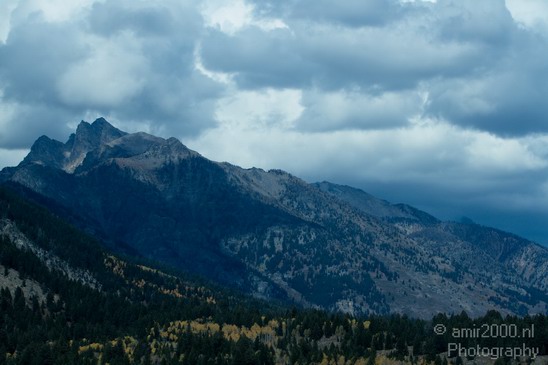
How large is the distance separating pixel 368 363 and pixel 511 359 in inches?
1485

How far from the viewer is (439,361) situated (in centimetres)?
19775

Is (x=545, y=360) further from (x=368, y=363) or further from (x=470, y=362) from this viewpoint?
(x=368, y=363)

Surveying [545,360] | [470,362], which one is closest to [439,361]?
[470,362]

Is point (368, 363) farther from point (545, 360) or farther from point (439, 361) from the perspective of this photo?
point (545, 360)

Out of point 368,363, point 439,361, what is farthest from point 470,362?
point 368,363

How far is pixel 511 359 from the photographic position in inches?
7682

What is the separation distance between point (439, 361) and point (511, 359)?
18.7 meters

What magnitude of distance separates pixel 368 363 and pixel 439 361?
19.0 meters

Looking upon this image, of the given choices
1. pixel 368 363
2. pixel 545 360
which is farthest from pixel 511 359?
pixel 368 363

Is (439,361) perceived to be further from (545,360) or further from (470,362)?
(545,360)

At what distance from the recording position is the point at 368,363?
200 meters

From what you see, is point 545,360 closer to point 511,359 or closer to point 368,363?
point 511,359

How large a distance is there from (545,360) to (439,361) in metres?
27.2
